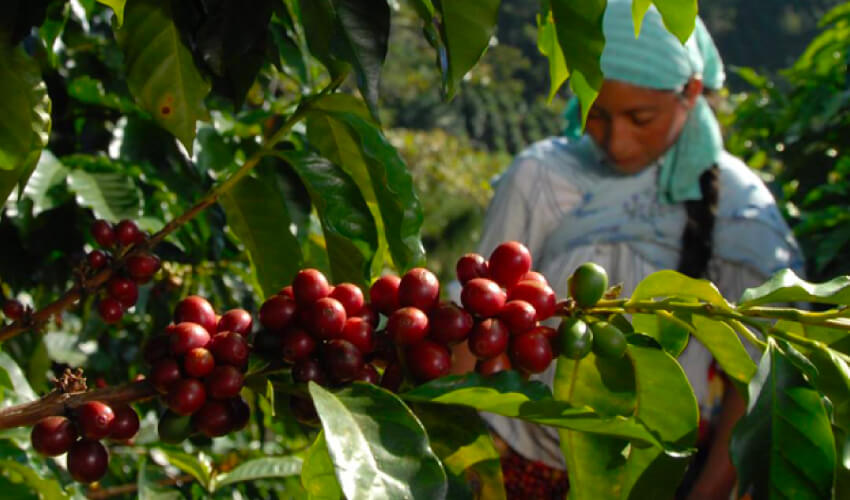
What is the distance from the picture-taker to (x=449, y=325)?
2.44 feet

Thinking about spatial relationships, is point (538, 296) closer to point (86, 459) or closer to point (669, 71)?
point (86, 459)

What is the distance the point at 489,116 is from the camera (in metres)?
20.7

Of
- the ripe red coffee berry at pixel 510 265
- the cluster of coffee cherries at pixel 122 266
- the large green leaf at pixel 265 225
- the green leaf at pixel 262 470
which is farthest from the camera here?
the green leaf at pixel 262 470

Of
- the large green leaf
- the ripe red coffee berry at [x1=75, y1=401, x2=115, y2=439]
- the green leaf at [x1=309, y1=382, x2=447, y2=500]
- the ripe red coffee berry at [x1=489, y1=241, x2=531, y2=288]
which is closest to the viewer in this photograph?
the green leaf at [x1=309, y1=382, x2=447, y2=500]

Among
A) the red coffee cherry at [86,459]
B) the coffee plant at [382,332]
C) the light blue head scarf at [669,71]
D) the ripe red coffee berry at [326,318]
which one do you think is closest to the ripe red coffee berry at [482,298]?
the coffee plant at [382,332]

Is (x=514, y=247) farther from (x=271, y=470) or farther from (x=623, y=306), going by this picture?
(x=271, y=470)

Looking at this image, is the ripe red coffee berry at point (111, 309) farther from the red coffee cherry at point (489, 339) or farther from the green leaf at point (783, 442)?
the green leaf at point (783, 442)

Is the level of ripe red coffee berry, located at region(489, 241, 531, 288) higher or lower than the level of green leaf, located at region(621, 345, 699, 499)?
higher

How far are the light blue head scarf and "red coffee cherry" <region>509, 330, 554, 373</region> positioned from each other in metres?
1.59

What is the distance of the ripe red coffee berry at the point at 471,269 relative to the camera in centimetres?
83

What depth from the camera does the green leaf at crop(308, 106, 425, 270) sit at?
2.94 ft

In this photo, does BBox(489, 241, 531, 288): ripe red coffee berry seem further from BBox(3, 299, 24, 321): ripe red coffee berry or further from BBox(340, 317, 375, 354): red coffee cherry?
BBox(3, 299, 24, 321): ripe red coffee berry

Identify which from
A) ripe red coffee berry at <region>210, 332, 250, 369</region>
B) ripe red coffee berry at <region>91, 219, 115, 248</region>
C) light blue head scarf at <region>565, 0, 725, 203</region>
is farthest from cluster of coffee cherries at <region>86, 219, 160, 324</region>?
light blue head scarf at <region>565, 0, 725, 203</region>

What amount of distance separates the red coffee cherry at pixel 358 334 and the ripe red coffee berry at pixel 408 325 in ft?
0.10
